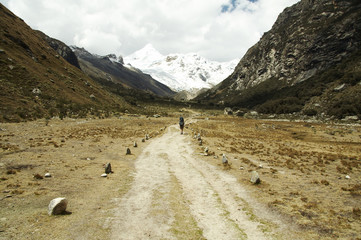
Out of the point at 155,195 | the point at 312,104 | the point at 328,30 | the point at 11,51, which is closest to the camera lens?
the point at 155,195

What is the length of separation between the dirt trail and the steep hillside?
28.3m

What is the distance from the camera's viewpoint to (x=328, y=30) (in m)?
141

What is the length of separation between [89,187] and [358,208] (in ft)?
43.5

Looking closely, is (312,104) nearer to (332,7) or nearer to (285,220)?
(285,220)

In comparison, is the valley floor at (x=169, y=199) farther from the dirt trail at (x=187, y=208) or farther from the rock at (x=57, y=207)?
the rock at (x=57, y=207)

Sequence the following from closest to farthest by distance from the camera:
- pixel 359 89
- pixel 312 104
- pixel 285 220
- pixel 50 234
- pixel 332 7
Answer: pixel 50 234
pixel 285 220
pixel 359 89
pixel 312 104
pixel 332 7

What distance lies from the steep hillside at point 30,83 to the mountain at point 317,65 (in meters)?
84.3

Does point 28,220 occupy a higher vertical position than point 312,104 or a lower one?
lower

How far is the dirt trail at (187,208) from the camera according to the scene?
289 inches

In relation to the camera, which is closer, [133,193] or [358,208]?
[358,208]

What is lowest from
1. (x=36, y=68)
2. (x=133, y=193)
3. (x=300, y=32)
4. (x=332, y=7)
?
(x=133, y=193)

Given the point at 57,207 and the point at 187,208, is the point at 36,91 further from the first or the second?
the point at 187,208

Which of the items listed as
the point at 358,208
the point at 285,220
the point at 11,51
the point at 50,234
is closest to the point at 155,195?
A: the point at 50,234

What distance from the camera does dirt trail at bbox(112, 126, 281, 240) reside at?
735 centimetres
